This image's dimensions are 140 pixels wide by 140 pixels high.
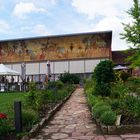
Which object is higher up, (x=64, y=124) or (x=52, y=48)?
(x=52, y=48)

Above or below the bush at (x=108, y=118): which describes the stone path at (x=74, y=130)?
below

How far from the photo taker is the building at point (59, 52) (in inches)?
1711

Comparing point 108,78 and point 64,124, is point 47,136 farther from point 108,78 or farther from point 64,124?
point 108,78

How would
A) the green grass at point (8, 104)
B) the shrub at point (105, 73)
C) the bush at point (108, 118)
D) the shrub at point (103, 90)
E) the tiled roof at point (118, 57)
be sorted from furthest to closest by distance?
the tiled roof at point (118, 57)
the shrub at point (105, 73)
the shrub at point (103, 90)
the green grass at point (8, 104)
the bush at point (108, 118)

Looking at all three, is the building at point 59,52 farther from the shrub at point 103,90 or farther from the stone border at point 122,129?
the stone border at point 122,129

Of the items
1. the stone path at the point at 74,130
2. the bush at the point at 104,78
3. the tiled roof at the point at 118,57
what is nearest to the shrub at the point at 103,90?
the bush at the point at 104,78

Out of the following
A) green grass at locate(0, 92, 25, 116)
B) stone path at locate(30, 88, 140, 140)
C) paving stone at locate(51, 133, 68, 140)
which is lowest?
paving stone at locate(51, 133, 68, 140)

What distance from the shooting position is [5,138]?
23.1 feet

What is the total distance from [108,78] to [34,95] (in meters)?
5.82

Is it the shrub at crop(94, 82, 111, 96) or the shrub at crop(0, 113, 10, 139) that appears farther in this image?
the shrub at crop(94, 82, 111, 96)

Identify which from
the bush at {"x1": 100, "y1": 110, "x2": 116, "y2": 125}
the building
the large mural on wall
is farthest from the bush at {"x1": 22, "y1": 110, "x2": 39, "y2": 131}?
the large mural on wall

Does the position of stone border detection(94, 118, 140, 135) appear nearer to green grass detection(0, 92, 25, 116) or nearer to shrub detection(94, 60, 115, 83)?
green grass detection(0, 92, 25, 116)

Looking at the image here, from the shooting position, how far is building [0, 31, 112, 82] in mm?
43469

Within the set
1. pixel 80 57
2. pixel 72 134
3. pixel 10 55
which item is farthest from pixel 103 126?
pixel 10 55
